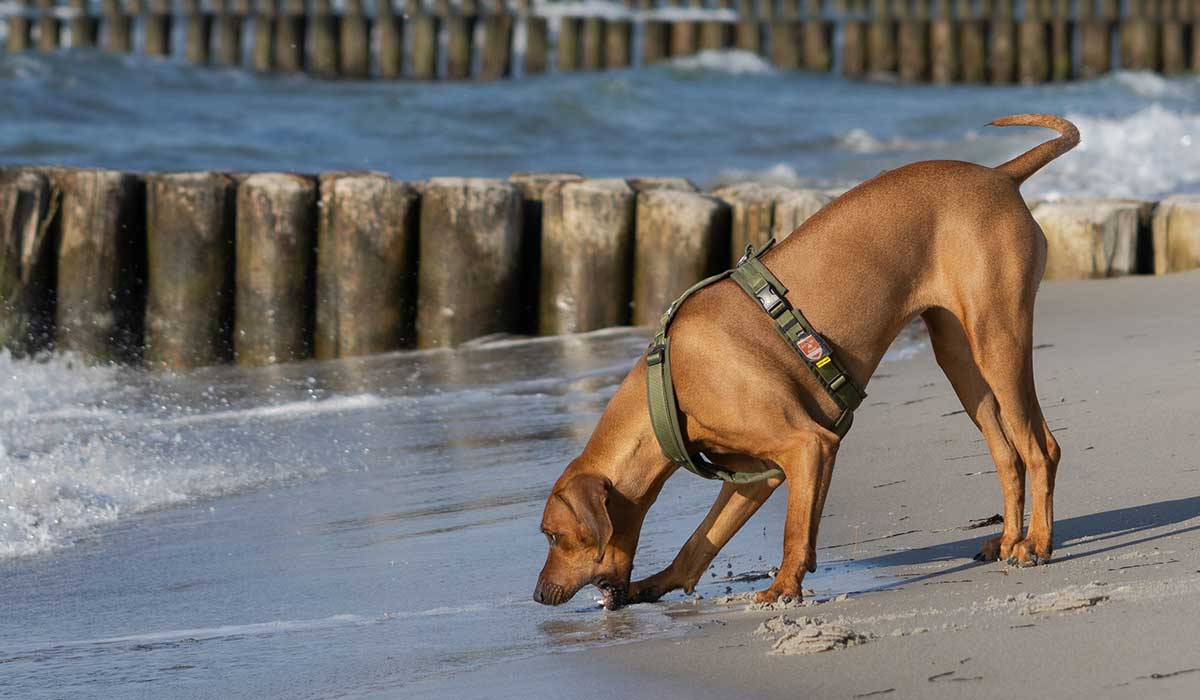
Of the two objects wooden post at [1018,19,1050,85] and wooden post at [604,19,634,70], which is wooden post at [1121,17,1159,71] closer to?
wooden post at [1018,19,1050,85]

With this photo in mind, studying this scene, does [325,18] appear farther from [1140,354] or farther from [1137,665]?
[1137,665]

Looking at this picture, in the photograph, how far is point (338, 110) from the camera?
18938 mm

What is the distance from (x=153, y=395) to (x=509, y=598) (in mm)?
4254

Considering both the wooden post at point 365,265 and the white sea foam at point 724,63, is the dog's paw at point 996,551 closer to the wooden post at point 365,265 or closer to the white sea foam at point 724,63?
the wooden post at point 365,265

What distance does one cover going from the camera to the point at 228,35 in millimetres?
23109

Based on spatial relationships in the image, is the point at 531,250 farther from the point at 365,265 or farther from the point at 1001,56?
the point at 1001,56

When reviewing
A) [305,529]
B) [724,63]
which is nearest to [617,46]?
[724,63]

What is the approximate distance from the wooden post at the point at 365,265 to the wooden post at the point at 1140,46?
17390 mm

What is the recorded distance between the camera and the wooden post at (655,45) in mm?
22906

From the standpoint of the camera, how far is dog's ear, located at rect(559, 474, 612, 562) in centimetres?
423

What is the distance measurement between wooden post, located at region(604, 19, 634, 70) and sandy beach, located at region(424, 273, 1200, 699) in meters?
16.4

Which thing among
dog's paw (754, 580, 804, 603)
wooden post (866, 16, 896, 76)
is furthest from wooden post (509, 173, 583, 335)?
wooden post (866, 16, 896, 76)

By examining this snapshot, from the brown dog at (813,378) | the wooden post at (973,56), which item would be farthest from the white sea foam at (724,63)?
the brown dog at (813,378)

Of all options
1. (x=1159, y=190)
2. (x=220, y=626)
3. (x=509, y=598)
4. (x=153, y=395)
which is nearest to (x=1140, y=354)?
(x=509, y=598)
